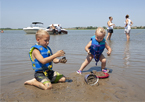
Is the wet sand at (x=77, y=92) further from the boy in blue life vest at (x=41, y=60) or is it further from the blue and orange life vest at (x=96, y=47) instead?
the blue and orange life vest at (x=96, y=47)

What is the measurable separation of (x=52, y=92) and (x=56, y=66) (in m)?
1.89

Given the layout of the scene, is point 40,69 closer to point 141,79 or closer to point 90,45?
point 90,45

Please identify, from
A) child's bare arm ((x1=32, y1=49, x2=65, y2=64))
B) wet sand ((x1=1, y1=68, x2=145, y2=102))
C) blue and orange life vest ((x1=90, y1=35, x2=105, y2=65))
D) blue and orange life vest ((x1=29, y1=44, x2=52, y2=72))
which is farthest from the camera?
blue and orange life vest ((x1=90, y1=35, x2=105, y2=65))

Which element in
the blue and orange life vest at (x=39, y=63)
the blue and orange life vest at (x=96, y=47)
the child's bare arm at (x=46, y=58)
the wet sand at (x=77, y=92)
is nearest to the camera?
the wet sand at (x=77, y=92)

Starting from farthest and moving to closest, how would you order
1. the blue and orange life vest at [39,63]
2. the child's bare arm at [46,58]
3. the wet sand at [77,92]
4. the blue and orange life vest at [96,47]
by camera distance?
the blue and orange life vest at [96,47] < the blue and orange life vest at [39,63] < the child's bare arm at [46,58] < the wet sand at [77,92]

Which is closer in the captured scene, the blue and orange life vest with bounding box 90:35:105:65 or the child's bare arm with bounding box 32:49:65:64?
the child's bare arm with bounding box 32:49:65:64

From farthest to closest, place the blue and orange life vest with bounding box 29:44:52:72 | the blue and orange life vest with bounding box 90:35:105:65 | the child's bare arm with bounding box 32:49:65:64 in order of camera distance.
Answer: the blue and orange life vest with bounding box 90:35:105:65, the blue and orange life vest with bounding box 29:44:52:72, the child's bare arm with bounding box 32:49:65:64

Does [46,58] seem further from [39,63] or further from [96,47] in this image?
[96,47]

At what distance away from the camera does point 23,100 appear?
260 cm

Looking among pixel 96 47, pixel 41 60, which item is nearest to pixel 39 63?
pixel 41 60

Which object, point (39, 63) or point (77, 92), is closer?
point (77, 92)

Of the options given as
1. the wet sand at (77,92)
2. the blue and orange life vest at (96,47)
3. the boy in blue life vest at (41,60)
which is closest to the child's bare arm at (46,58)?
the boy in blue life vest at (41,60)

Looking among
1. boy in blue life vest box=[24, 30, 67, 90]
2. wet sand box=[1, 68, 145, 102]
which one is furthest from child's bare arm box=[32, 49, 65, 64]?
wet sand box=[1, 68, 145, 102]

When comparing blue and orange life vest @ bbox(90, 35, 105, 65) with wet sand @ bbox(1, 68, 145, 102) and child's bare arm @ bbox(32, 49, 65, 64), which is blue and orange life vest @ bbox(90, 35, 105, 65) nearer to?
wet sand @ bbox(1, 68, 145, 102)
